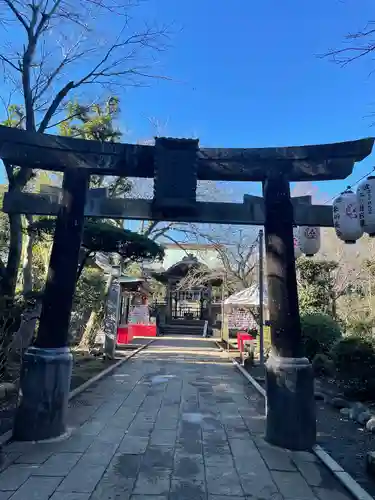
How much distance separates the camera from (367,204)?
18.1 feet

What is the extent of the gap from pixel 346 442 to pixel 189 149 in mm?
4901

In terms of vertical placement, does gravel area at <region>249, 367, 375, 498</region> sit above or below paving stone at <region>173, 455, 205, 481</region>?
below

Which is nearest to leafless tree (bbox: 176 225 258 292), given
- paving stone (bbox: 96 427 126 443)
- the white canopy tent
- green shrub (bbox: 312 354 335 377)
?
the white canopy tent

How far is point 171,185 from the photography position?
19.8ft

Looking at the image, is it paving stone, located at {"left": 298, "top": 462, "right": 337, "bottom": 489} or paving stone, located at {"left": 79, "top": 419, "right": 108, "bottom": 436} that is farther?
paving stone, located at {"left": 79, "top": 419, "right": 108, "bottom": 436}

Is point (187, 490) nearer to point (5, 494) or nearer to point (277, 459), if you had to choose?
point (277, 459)

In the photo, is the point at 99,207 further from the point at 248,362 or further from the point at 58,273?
the point at 248,362

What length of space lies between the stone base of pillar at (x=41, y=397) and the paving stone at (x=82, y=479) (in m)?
1.01

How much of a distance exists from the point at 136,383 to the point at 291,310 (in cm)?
574

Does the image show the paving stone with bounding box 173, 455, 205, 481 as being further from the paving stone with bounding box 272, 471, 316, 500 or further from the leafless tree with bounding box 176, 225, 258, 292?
the leafless tree with bounding box 176, 225, 258, 292

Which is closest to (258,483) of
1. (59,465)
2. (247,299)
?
(59,465)

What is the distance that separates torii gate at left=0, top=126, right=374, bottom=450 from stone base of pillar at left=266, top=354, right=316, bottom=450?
13 mm

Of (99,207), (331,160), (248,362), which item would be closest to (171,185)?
(99,207)

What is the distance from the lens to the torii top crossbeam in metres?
5.98
